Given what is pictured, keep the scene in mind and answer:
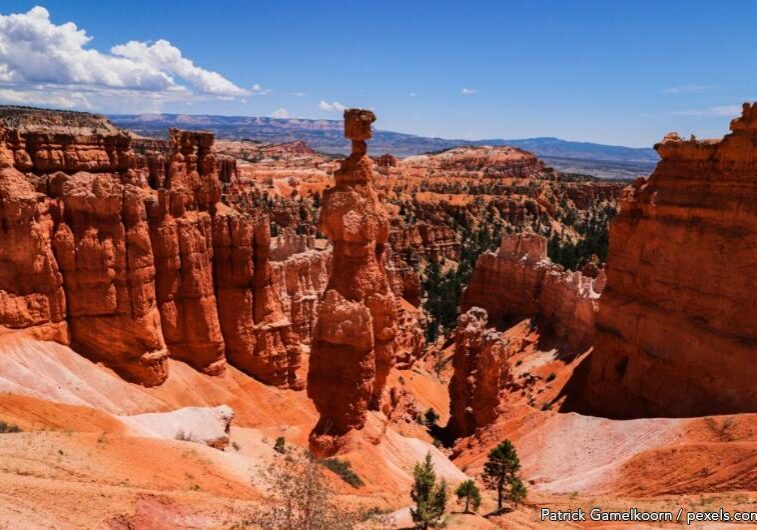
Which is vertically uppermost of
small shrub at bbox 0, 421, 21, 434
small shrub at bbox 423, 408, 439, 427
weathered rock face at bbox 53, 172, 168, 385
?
weathered rock face at bbox 53, 172, 168, 385

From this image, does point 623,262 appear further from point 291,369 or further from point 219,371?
point 219,371

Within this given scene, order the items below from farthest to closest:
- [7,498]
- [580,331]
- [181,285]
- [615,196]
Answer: [615,196] < [580,331] < [181,285] < [7,498]

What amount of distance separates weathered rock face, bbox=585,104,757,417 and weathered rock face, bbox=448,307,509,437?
5665mm

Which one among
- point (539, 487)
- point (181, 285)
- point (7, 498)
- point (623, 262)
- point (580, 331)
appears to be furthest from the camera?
point (580, 331)

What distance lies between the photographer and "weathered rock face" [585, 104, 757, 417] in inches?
1038

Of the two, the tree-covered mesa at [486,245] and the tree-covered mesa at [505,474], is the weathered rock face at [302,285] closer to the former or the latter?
the tree-covered mesa at [505,474]

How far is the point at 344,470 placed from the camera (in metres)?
20.0

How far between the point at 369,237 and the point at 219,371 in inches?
510

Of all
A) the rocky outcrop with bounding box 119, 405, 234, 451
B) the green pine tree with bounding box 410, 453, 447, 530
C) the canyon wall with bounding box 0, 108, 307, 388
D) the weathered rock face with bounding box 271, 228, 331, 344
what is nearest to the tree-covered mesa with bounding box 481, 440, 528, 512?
the green pine tree with bounding box 410, 453, 447, 530

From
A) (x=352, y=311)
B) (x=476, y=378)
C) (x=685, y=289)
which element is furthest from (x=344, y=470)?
(x=685, y=289)

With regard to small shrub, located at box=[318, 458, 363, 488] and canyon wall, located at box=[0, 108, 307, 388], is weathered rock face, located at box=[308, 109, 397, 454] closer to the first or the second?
small shrub, located at box=[318, 458, 363, 488]

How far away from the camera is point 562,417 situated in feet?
100

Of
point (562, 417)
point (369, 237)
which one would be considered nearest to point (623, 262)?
point (562, 417)

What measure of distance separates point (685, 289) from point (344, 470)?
62.5ft
